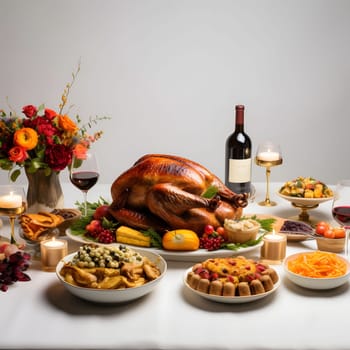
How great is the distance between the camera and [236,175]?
8.65ft

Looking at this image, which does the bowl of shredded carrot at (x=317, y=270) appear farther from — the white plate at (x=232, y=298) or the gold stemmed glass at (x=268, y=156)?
the gold stemmed glass at (x=268, y=156)

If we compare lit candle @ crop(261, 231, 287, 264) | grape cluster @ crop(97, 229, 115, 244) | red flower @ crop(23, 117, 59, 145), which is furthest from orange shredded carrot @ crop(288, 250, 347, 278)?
red flower @ crop(23, 117, 59, 145)

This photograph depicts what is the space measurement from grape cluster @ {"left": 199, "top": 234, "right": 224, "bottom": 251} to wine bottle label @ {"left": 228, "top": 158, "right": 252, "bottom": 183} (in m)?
0.61

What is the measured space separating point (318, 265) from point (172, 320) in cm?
50

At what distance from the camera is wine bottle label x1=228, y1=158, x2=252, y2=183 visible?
2.63m

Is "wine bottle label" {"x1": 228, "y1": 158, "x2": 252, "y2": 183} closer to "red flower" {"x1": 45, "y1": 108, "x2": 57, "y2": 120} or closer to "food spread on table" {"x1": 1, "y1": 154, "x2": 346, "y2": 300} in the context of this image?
"food spread on table" {"x1": 1, "y1": 154, "x2": 346, "y2": 300}

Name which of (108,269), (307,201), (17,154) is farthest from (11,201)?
(307,201)

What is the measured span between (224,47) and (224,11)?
0.93 ft

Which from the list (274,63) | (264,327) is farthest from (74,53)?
(264,327)

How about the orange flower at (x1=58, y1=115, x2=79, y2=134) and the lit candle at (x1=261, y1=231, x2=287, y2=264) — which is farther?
the orange flower at (x1=58, y1=115, x2=79, y2=134)

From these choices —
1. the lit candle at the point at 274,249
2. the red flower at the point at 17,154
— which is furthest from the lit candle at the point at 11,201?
the lit candle at the point at 274,249

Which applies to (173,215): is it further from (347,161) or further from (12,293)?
(347,161)

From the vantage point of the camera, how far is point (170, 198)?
82.5 inches

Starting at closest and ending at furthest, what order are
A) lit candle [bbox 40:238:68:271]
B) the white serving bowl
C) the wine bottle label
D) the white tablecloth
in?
the white tablecloth, the white serving bowl, lit candle [bbox 40:238:68:271], the wine bottle label
